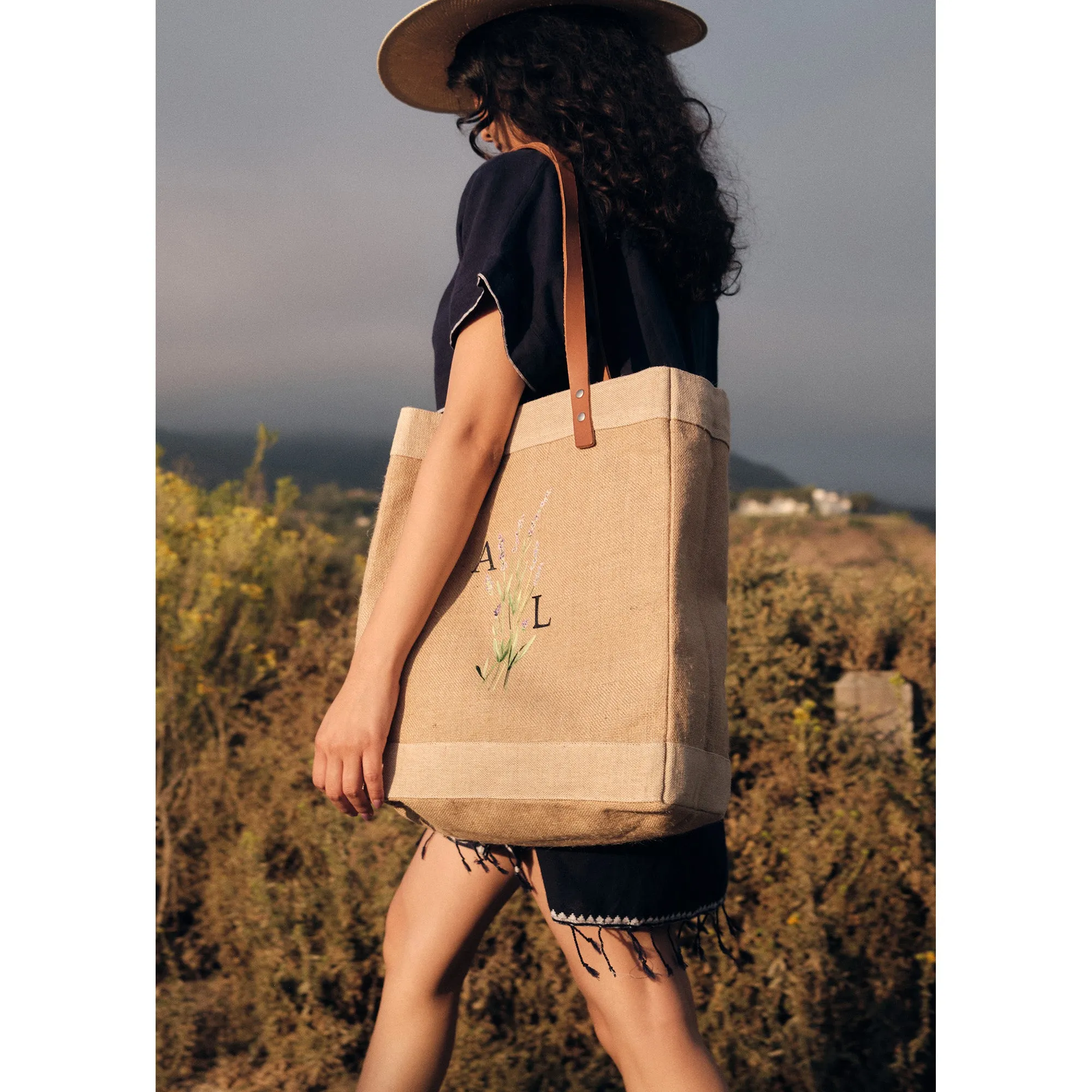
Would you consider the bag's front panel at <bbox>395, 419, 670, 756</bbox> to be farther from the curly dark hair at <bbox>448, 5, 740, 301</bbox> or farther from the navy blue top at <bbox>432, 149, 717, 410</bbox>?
the curly dark hair at <bbox>448, 5, 740, 301</bbox>

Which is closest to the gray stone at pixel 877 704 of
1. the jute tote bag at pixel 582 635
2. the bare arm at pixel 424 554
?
the jute tote bag at pixel 582 635

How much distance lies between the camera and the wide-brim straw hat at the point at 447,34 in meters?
1.28

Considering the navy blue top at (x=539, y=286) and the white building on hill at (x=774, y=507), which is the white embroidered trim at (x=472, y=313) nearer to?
the navy blue top at (x=539, y=286)

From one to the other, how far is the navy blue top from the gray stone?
1.88m

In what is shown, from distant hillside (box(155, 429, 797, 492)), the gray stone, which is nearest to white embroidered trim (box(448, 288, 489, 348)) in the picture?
the gray stone

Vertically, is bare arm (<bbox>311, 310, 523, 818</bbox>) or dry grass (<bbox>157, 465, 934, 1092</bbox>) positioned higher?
bare arm (<bbox>311, 310, 523, 818</bbox>)

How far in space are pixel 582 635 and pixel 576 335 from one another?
34 centimetres

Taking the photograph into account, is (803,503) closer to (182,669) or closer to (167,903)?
(182,669)

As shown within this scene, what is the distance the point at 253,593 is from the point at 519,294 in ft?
8.29

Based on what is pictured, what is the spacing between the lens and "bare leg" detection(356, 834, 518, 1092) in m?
1.25

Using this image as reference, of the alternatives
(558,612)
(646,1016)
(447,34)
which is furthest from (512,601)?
(447,34)

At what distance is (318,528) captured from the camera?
3961 mm

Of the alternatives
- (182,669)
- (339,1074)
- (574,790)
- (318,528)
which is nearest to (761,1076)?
(339,1074)

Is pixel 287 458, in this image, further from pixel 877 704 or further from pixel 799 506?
pixel 877 704
